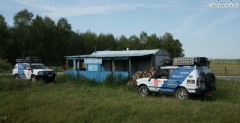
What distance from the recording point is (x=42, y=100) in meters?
15.8

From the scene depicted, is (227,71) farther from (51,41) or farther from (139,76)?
(51,41)

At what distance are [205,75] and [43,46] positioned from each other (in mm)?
55923

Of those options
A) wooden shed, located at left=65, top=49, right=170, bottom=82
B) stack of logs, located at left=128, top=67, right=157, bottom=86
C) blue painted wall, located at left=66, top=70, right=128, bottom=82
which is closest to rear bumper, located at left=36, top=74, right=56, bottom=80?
blue painted wall, located at left=66, top=70, right=128, bottom=82

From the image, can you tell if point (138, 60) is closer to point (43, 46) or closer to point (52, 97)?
point (52, 97)

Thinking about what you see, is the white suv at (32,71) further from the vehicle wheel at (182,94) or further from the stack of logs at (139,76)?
the vehicle wheel at (182,94)

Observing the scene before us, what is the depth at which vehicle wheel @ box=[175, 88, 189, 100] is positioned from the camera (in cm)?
1669

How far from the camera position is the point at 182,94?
55.4ft

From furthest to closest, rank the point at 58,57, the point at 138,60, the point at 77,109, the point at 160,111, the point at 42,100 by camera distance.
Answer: the point at 58,57 < the point at 138,60 < the point at 42,100 < the point at 77,109 < the point at 160,111

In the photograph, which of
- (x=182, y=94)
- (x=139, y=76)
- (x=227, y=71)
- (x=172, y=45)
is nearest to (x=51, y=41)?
(x=172, y=45)

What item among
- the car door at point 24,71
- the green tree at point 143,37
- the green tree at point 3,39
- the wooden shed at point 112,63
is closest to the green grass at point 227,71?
the wooden shed at point 112,63

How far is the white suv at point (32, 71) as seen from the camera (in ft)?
92.3

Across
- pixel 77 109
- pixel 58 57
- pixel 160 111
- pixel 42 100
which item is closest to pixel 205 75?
pixel 160 111

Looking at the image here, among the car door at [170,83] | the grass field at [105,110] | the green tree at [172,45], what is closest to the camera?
the grass field at [105,110]

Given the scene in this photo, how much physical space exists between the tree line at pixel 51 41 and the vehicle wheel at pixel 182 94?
48959mm
